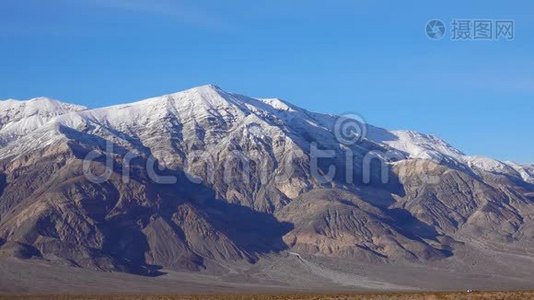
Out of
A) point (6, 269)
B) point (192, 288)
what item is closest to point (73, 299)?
point (192, 288)

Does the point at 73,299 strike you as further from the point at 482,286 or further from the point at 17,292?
the point at 482,286

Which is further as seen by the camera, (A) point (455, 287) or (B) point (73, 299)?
(A) point (455, 287)

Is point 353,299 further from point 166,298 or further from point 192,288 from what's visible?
point 192,288

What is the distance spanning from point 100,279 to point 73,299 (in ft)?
254

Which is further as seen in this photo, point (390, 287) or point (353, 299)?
point (390, 287)

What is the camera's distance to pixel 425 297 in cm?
10950

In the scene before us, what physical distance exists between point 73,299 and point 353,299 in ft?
114

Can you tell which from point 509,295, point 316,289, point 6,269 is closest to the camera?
point 509,295

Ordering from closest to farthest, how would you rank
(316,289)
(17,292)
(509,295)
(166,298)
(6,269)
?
1. (509,295)
2. (166,298)
3. (17,292)
4. (316,289)
5. (6,269)

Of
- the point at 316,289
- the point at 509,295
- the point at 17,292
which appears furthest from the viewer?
the point at 316,289

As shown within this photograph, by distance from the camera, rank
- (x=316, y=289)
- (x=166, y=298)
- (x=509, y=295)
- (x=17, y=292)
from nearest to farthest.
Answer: (x=509, y=295) → (x=166, y=298) → (x=17, y=292) → (x=316, y=289)

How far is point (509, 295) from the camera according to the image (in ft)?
352

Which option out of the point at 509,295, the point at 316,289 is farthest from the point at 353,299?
the point at 316,289

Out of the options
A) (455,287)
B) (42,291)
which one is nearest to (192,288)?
(42,291)
